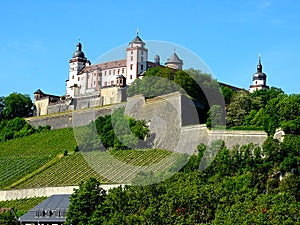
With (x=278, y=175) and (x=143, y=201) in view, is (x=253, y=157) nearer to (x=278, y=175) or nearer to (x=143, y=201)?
(x=278, y=175)

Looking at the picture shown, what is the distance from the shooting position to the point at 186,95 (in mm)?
58000

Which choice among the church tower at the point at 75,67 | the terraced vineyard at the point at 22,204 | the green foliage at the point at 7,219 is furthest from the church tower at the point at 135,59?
the green foliage at the point at 7,219

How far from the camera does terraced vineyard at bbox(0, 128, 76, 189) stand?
58.8 meters

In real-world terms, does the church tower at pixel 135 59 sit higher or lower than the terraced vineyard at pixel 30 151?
higher

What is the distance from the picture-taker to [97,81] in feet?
288

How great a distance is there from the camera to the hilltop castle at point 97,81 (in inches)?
3036

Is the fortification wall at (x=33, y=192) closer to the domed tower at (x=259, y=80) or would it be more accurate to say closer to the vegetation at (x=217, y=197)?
the vegetation at (x=217, y=197)

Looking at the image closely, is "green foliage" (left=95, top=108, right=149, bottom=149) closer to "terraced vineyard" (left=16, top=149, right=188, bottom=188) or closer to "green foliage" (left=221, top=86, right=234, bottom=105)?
"terraced vineyard" (left=16, top=149, right=188, bottom=188)

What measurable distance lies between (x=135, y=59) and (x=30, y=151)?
20.9m

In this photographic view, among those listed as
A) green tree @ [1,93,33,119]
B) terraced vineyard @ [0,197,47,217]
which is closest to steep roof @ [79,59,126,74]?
green tree @ [1,93,33,119]

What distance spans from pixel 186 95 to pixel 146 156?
27.3ft

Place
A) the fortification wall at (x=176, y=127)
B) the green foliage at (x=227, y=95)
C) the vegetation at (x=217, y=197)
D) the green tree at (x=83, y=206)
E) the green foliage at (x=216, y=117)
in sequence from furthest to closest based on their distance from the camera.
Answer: the green foliage at (x=227, y=95) < the green foliage at (x=216, y=117) < the fortification wall at (x=176, y=127) < the green tree at (x=83, y=206) < the vegetation at (x=217, y=197)

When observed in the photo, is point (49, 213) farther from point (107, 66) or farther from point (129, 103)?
point (107, 66)

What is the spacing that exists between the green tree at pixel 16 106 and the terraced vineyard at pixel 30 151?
41.2 feet
